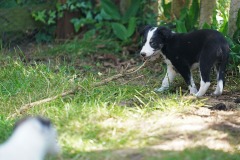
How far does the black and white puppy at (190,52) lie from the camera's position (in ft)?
21.3

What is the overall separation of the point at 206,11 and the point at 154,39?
1.79 m

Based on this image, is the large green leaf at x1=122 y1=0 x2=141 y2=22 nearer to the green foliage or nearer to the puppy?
the green foliage

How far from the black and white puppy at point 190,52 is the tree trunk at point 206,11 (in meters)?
1.50

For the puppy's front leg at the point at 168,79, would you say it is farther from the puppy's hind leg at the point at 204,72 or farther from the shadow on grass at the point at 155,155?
the shadow on grass at the point at 155,155

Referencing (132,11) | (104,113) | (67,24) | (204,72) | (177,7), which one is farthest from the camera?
(67,24)

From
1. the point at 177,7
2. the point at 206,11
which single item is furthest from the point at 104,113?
the point at 177,7

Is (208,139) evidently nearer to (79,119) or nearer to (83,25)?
(79,119)

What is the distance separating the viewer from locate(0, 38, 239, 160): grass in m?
4.48

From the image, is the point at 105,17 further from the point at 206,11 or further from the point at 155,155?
the point at 155,155

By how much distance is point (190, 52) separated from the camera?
6816 mm

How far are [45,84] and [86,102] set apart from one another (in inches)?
45.8

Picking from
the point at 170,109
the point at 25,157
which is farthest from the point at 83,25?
the point at 25,157

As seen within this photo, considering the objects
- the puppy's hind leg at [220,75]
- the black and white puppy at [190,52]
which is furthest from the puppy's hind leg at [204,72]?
the puppy's hind leg at [220,75]

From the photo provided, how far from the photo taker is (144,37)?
7000 millimetres
